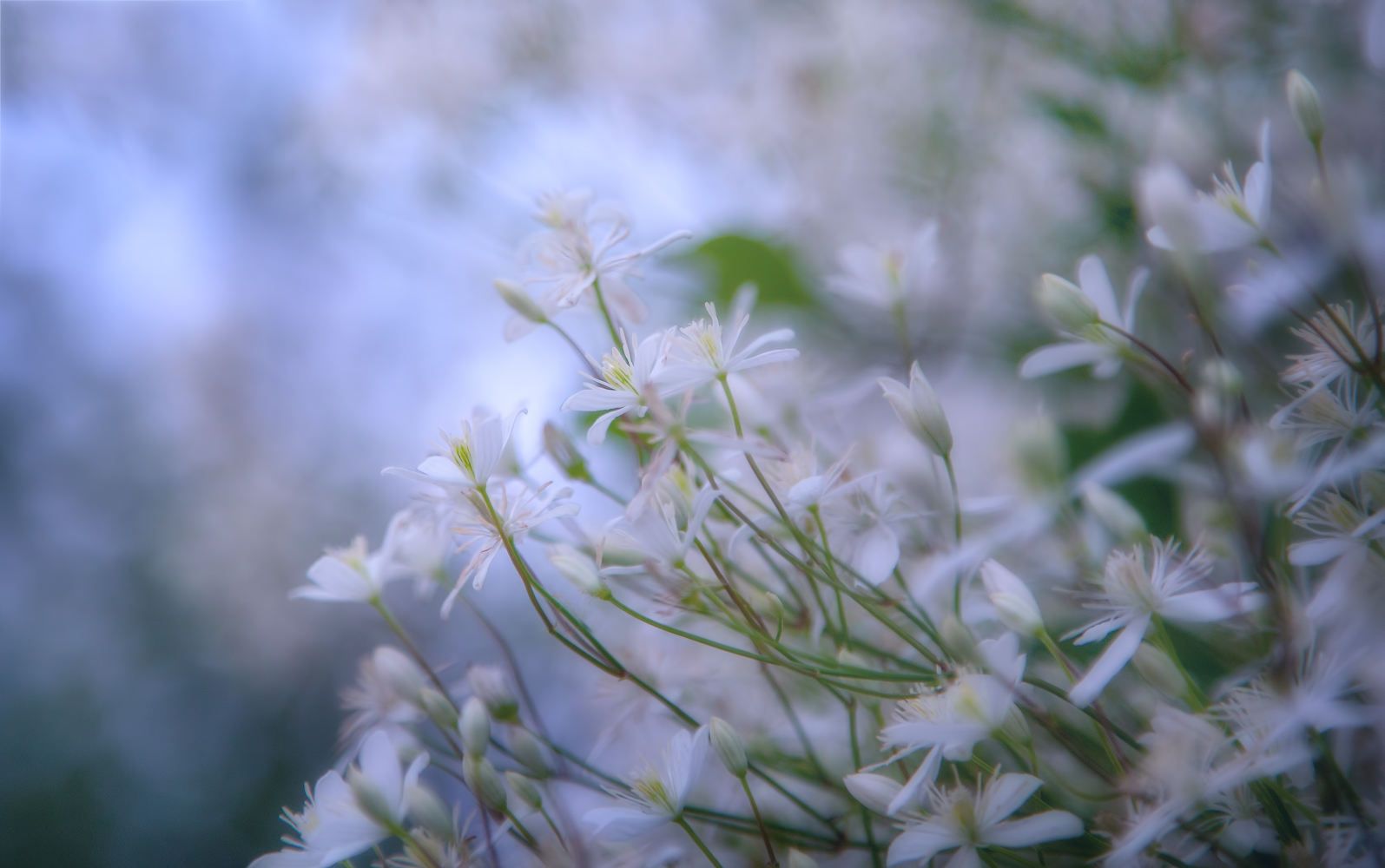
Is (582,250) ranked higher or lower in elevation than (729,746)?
higher

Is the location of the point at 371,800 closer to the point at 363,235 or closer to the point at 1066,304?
the point at 1066,304

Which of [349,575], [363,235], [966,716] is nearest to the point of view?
[966,716]

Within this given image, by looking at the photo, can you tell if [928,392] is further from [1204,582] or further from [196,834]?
[196,834]

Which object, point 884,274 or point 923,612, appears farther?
point 884,274

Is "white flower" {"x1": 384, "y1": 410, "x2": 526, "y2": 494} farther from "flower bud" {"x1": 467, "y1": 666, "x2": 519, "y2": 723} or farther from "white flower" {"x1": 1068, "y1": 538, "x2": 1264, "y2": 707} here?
"white flower" {"x1": 1068, "y1": 538, "x2": 1264, "y2": 707}

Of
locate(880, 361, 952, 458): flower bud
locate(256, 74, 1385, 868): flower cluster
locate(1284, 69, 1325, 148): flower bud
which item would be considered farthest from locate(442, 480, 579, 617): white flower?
locate(1284, 69, 1325, 148): flower bud

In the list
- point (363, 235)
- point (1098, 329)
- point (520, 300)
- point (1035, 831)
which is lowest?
point (1035, 831)

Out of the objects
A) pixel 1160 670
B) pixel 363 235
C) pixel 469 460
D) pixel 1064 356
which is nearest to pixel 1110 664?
pixel 1160 670

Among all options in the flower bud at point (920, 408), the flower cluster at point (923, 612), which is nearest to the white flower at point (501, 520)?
the flower cluster at point (923, 612)
